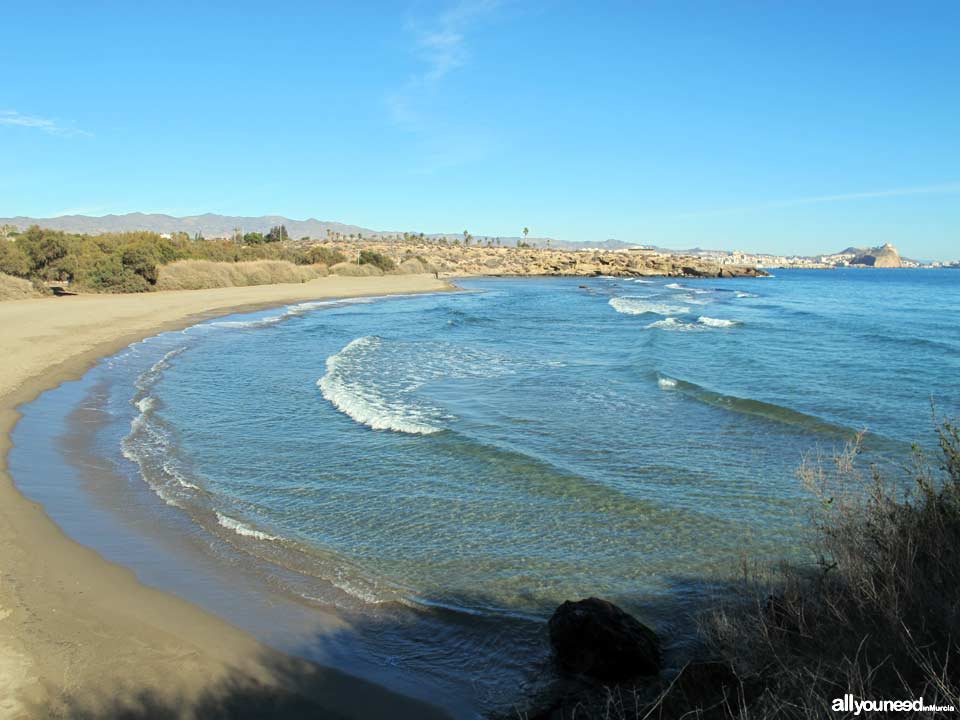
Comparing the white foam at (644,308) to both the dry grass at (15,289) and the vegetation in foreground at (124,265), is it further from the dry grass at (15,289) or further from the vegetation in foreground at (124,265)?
the dry grass at (15,289)

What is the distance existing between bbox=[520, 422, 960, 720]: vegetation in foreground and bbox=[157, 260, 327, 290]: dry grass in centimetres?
5042

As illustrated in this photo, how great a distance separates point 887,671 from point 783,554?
15.2 ft

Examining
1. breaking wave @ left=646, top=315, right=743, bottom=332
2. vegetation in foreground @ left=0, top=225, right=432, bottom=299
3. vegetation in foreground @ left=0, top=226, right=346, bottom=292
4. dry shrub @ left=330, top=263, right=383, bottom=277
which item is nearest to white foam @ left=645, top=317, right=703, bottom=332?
breaking wave @ left=646, top=315, right=743, bottom=332

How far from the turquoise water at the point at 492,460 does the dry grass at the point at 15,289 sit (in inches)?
558

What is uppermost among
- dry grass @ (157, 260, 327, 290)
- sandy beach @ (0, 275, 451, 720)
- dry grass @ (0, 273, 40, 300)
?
dry grass @ (157, 260, 327, 290)

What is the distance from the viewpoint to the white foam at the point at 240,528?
8.67 metres

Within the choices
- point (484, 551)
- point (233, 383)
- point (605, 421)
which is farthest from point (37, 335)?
point (484, 551)

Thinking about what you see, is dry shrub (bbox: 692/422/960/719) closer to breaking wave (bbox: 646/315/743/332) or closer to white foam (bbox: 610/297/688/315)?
breaking wave (bbox: 646/315/743/332)

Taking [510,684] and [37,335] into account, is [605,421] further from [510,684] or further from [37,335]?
[37,335]

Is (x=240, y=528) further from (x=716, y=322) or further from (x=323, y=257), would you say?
(x=323, y=257)

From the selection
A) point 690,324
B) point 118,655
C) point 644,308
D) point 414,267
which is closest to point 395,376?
point 118,655

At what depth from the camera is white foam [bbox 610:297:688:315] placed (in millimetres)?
44325

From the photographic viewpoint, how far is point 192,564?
7.83 meters

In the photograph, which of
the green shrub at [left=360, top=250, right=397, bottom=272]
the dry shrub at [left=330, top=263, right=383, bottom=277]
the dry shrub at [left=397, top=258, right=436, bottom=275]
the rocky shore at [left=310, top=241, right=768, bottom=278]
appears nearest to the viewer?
the dry shrub at [left=330, top=263, right=383, bottom=277]
